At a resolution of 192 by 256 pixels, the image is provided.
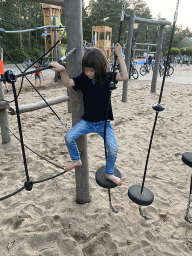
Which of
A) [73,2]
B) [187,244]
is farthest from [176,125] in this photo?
[73,2]

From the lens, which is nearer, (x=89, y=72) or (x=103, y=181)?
(x=89, y=72)

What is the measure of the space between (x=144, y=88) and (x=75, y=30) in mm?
6830

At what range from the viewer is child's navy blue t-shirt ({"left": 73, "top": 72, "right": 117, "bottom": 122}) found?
166cm

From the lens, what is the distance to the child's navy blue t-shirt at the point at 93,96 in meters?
1.66

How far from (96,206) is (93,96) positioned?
49.6 inches

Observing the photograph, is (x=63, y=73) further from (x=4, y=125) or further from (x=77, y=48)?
(x=4, y=125)

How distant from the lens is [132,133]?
158 inches

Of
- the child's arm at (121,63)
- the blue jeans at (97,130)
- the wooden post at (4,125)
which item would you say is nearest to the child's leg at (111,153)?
the blue jeans at (97,130)

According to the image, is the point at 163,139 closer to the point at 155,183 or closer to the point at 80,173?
the point at 155,183

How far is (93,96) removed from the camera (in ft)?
5.50

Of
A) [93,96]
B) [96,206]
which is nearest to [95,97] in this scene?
[93,96]

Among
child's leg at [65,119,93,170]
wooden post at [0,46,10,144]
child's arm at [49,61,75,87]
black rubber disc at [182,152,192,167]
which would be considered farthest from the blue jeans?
wooden post at [0,46,10,144]

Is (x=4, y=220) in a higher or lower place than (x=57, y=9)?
lower

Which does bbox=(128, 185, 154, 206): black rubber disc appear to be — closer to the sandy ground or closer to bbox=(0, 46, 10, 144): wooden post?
the sandy ground
